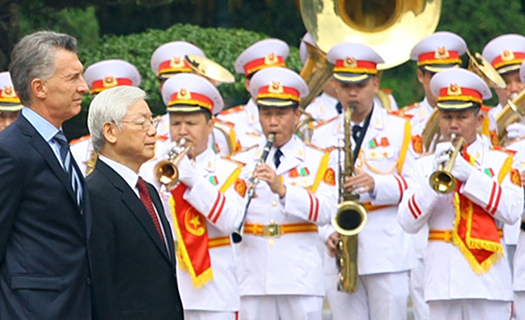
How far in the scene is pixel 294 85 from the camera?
28.4ft

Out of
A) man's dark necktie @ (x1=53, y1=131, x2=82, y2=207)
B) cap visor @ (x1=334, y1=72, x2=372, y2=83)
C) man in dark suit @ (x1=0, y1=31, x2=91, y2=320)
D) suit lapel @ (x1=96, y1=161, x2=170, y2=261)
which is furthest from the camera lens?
cap visor @ (x1=334, y1=72, x2=372, y2=83)

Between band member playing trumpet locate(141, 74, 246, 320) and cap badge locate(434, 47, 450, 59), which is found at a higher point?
cap badge locate(434, 47, 450, 59)

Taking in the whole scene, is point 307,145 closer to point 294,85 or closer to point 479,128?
point 294,85

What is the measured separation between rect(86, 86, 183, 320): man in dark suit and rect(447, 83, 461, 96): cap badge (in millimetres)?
3188

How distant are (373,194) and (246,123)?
69.2 inches

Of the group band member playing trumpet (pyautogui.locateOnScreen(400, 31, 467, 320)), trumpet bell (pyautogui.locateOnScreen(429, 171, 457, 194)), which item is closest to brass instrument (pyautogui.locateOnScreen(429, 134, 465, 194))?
trumpet bell (pyautogui.locateOnScreen(429, 171, 457, 194))

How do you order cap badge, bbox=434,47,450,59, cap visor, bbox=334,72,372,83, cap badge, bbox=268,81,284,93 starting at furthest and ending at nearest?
cap badge, bbox=434,47,450,59
cap visor, bbox=334,72,372,83
cap badge, bbox=268,81,284,93

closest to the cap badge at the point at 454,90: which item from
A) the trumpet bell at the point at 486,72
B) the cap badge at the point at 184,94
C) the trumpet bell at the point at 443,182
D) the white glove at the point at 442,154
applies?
the white glove at the point at 442,154

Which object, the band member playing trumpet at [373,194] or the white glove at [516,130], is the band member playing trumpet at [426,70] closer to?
the band member playing trumpet at [373,194]

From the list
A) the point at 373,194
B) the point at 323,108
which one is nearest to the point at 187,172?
the point at 373,194

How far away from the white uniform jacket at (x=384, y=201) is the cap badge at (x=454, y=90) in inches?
31.1

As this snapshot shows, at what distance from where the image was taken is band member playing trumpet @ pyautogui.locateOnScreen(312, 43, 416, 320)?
8680 mm

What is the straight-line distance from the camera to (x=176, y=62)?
1016 cm

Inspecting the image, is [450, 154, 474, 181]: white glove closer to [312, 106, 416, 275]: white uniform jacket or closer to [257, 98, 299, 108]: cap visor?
[312, 106, 416, 275]: white uniform jacket
